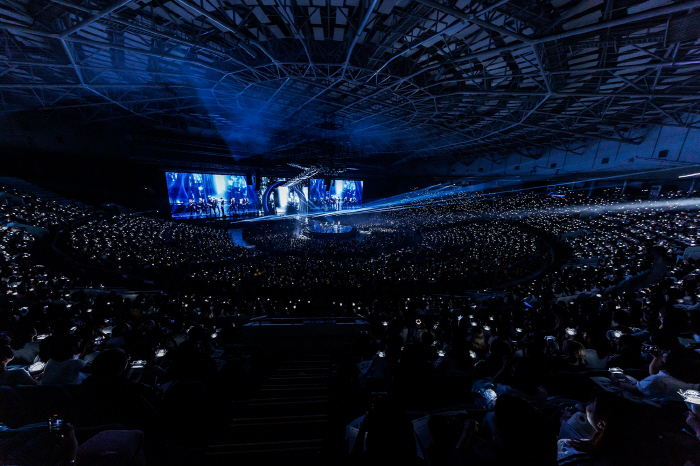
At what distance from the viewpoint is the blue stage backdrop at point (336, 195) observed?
3611cm

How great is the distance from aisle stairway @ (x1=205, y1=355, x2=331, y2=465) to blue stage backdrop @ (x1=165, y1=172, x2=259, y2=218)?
2613cm

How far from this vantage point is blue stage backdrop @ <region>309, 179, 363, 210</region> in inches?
1422

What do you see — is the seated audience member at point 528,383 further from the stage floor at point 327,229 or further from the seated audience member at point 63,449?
the stage floor at point 327,229

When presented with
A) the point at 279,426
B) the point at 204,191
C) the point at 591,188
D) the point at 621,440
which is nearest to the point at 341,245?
the point at 204,191

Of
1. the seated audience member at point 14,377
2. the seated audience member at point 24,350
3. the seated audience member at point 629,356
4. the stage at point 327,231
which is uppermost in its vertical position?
the seated audience member at point 14,377

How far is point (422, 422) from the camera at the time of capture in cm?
206

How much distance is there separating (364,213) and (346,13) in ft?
95.6

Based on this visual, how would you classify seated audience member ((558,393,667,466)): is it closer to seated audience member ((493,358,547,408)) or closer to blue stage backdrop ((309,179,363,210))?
seated audience member ((493,358,547,408))

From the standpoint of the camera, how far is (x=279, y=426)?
A: 2775 mm

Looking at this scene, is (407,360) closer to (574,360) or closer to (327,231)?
(574,360)

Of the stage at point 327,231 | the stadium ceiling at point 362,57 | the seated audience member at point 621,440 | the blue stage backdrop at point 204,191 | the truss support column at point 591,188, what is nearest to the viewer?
the seated audience member at point 621,440

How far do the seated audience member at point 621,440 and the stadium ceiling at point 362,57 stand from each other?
316 inches

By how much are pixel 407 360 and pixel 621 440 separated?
1360mm

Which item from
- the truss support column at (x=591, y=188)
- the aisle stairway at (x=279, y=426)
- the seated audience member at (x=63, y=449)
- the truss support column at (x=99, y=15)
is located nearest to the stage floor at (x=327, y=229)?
the truss support column at (x=99, y=15)
